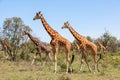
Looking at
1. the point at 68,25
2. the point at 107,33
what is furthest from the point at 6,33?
the point at 107,33

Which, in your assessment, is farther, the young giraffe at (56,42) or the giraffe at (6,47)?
the giraffe at (6,47)

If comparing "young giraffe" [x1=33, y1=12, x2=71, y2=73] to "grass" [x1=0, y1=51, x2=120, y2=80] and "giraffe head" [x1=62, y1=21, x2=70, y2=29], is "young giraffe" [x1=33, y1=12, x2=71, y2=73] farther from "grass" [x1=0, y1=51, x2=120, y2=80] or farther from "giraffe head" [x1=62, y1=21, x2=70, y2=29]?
"grass" [x1=0, y1=51, x2=120, y2=80]

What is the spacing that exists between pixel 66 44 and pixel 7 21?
43.4ft

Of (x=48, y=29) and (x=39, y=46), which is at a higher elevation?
(x=48, y=29)

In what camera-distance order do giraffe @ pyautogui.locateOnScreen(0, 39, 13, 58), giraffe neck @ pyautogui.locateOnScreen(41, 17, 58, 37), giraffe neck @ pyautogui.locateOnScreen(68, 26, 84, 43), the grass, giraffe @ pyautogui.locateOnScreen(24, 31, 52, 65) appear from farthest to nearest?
giraffe @ pyautogui.locateOnScreen(0, 39, 13, 58) < giraffe @ pyautogui.locateOnScreen(24, 31, 52, 65) < giraffe neck @ pyautogui.locateOnScreen(68, 26, 84, 43) < giraffe neck @ pyautogui.locateOnScreen(41, 17, 58, 37) < the grass

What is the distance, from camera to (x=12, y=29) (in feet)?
85.1

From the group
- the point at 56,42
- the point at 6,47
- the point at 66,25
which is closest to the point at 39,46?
the point at 66,25

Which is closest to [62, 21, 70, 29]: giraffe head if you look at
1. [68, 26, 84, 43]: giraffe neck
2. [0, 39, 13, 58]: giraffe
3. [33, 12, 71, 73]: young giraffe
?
Answer: [68, 26, 84, 43]: giraffe neck

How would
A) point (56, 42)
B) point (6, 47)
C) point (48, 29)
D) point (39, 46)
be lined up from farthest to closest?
point (6, 47) < point (39, 46) < point (48, 29) < point (56, 42)

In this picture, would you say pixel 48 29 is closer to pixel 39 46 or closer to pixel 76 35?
pixel 76 35

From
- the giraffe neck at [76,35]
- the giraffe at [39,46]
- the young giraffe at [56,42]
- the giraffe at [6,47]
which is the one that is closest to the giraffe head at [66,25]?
the giraffe neck at [76,35]

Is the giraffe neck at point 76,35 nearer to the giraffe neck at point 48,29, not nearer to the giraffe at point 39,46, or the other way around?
the giraffe neck at point 48,29

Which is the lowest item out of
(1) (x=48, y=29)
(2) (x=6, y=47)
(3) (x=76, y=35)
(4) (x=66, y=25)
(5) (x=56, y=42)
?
(5) (x=56, y=42)

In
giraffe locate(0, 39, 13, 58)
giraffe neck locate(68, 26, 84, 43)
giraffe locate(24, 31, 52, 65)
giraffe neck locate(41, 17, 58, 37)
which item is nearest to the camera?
giraffe neck locate(41, 17, 58, 37)
